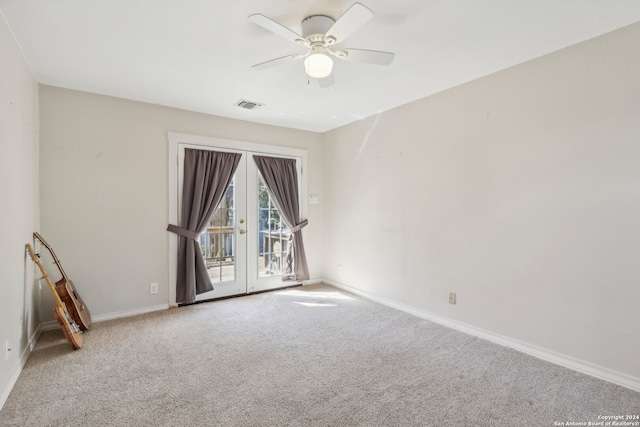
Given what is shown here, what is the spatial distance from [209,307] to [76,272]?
1447 millimetres

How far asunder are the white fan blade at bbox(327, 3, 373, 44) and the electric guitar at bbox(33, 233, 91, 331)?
10.4 ft

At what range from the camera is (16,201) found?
7.91 ft

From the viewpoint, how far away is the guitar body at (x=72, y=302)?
2988mm

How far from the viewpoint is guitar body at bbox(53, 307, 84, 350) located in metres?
2.65

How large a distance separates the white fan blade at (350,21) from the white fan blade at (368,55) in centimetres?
15

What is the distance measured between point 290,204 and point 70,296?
110 inches

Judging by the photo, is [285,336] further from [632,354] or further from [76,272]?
[632,354]

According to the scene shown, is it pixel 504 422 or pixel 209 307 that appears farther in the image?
pixel 209 307

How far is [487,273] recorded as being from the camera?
10.00ft

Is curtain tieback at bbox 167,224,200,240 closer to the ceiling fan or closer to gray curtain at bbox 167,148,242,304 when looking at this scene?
gray curtain at bbox 167,148,242,304

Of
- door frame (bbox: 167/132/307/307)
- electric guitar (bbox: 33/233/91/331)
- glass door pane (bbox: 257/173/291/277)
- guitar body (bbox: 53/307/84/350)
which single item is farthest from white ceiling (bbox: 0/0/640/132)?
guitar body (bbox: 53/307/84/350)

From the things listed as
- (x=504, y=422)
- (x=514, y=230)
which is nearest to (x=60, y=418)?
(x=504, y=422)

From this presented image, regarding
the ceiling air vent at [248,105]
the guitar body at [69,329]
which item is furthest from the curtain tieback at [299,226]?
the guitar body at [69,329]

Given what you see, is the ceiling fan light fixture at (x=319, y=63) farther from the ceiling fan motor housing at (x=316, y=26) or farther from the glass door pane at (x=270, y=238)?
the glass door pane at (x=270, y=238)
